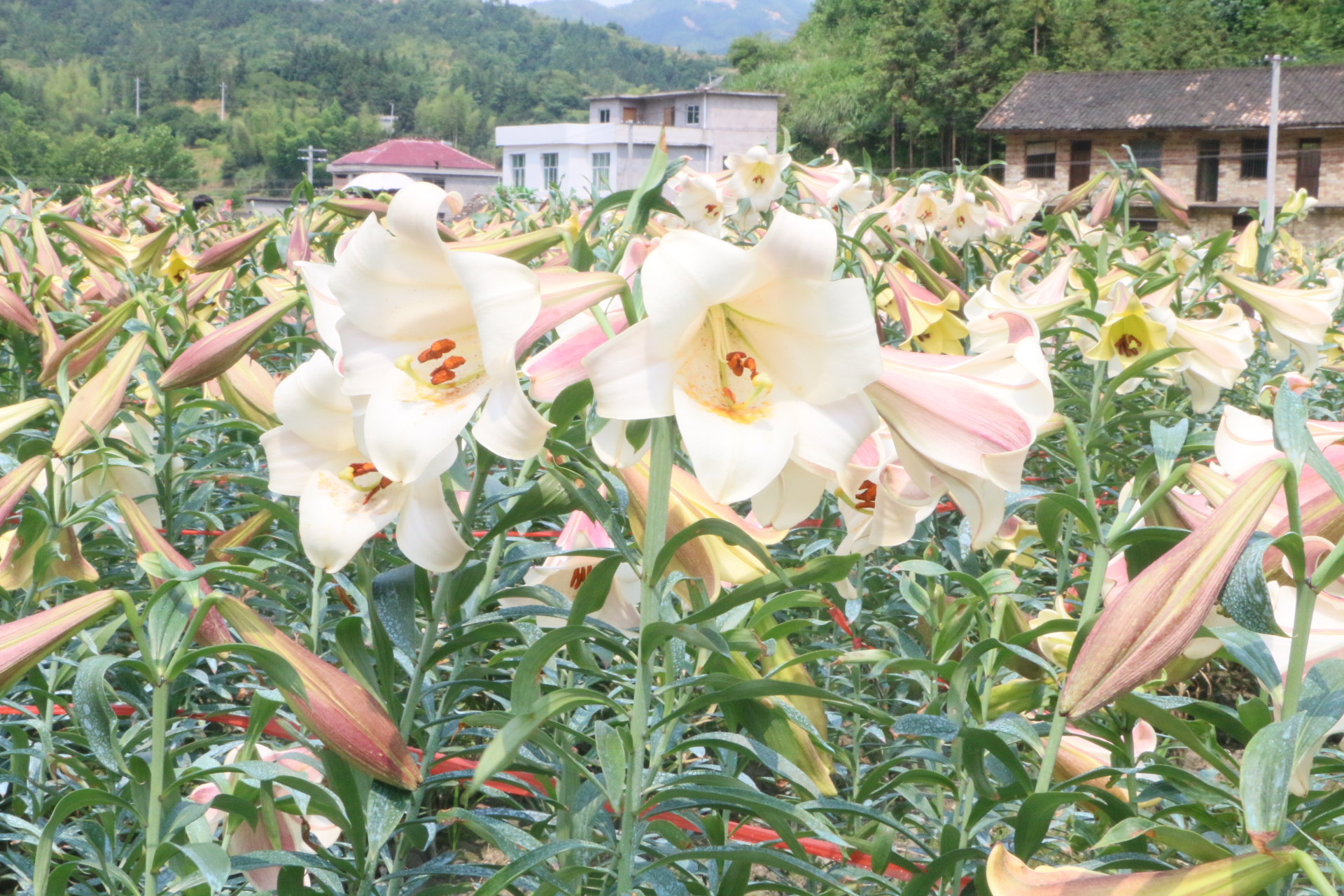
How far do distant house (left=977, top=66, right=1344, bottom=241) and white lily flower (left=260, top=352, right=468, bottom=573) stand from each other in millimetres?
27262

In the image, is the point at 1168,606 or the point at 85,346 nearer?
the point at 1168,606

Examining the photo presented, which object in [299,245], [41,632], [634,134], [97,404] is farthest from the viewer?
[634,134]

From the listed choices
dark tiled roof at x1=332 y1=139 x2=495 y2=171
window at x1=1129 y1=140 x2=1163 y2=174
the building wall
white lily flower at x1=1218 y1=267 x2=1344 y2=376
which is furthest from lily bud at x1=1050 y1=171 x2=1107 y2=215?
dark tiled roof at x1=332 y1=139 x2=495 y2=171

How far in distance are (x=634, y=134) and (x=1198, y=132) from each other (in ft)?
67.4

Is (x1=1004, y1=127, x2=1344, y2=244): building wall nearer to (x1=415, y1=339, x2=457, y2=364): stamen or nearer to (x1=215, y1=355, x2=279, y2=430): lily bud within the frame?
(x1=215, y1=355, x2=279, y2=430): lily bud

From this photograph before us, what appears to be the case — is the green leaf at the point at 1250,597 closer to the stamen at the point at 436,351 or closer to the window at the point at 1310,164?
the stamen at the point at 436,351

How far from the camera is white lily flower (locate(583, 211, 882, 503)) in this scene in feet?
2.00

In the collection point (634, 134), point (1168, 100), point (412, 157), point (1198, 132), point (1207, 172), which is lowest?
point (1207, 172)

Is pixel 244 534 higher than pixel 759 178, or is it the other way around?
pixel 759 178

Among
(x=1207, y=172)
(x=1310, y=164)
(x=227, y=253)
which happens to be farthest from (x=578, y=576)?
(x=1207, y=172)

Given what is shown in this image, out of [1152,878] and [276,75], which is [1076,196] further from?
[276,75]

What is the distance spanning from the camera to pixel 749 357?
2.23ft

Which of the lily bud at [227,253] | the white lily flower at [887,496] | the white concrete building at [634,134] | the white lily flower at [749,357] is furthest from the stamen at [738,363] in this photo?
the white concrete building at [634,134]

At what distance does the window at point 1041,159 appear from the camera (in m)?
30.0
